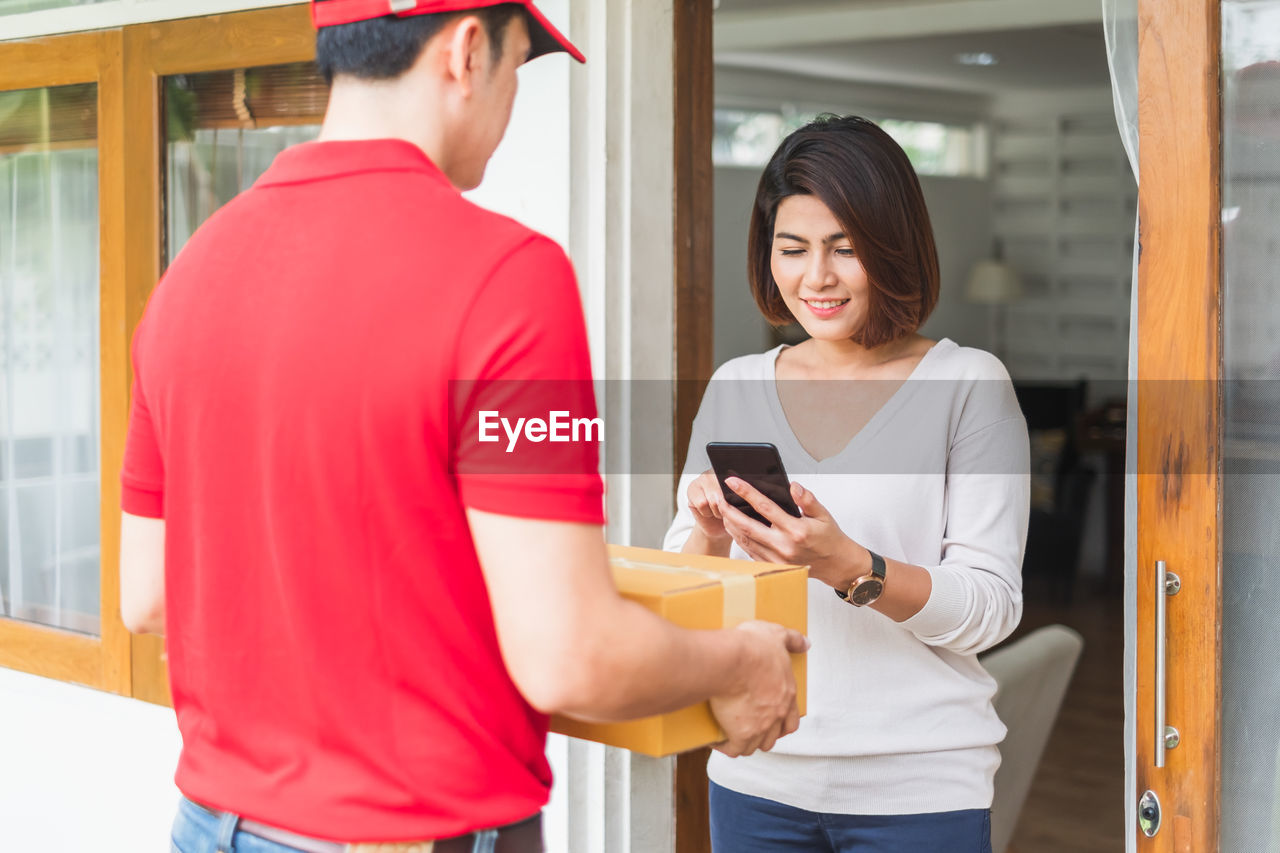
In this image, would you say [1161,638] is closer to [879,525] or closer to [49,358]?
[879,525]

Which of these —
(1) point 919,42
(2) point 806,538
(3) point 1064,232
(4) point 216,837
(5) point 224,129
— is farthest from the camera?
(3) point 1064,232

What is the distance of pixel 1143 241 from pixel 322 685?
1.23 m

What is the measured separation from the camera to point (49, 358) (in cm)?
304

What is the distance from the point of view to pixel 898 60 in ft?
24.7

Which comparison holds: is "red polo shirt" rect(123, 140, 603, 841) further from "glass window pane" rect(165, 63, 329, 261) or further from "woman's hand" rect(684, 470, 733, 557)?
"glass window pane" rect(165, 63, 329, 261)

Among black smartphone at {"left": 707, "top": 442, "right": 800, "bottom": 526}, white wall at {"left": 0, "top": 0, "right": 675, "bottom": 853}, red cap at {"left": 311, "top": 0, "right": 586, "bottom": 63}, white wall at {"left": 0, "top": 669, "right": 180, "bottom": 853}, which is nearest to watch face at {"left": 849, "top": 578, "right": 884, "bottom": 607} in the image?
black smartphone at {"left": 707, "top": 442, "right": 800, "bottom": 526}

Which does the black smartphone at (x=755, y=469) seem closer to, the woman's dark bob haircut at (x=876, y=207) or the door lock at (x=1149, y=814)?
the woman's dark bob haircut at (x=876, y=207)

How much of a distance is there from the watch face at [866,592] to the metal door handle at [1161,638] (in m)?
0.39

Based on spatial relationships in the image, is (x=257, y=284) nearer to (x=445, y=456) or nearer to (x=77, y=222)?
(x=445, y=456)

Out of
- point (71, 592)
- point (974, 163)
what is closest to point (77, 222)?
point (71, 592)

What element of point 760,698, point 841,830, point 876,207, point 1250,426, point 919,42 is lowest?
point 841,830

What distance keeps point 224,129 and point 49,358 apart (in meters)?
0.83

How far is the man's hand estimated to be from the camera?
Result: 108cm

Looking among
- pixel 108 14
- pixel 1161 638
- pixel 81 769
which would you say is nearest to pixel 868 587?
pixel 1161 638
